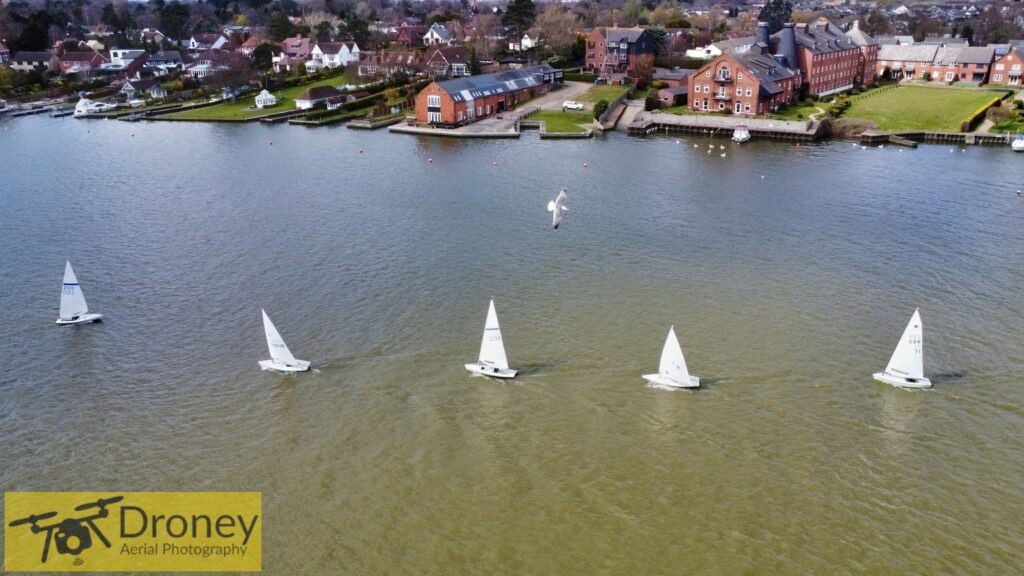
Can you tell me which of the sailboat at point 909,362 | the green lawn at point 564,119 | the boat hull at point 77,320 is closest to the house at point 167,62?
the green lawn at point 564,119

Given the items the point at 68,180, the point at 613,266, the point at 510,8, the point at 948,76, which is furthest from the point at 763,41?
the point at 68,180

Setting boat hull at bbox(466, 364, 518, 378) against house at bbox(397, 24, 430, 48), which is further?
house at bbox(397, 24, 430, 48)

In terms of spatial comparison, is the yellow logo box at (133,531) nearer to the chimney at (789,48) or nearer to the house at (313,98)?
the house at (313,98)

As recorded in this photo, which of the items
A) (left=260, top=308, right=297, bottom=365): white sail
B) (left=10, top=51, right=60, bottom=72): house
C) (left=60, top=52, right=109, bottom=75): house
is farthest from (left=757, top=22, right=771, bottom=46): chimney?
(left=10, top=51, right=60, bottom=72): house

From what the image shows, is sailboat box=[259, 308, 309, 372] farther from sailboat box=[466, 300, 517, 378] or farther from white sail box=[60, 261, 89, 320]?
white sail box=[60, 261, 89, 320]

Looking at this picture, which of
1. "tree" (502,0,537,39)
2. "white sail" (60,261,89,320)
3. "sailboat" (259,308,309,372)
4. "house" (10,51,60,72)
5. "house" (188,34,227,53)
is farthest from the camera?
"house" (188,34,227,53)

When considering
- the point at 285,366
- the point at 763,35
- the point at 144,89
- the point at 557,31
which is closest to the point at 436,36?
the point at 557,31

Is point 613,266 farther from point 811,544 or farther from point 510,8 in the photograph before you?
point 510,8
